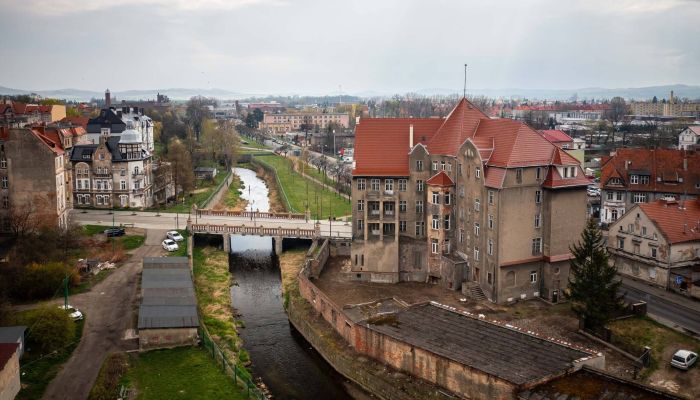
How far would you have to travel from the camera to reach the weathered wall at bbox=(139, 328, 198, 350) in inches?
1618

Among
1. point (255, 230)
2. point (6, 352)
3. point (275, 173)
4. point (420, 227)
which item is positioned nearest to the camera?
point (6, 352)

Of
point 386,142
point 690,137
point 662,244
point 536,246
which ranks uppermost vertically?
point 690,137

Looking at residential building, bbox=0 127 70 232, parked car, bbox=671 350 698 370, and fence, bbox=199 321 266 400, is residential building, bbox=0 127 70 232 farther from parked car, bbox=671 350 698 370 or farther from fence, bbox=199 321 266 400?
parked car, bbox=671 350 698 370

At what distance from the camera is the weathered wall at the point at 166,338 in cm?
4109

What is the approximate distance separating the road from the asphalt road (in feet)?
101

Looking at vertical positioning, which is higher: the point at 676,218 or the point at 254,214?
the point at 676,218

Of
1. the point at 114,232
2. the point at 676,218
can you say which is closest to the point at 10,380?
the point at 114,232

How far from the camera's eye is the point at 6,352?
111 feet

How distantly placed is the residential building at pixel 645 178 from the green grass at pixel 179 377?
48607 millimetres

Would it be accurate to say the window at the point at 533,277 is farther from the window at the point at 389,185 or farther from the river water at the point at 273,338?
the river water at the point at 273,338

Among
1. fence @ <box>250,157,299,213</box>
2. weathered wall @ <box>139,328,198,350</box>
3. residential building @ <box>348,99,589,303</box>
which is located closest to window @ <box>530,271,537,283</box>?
residential building @ <box>348,99,589,303</box>

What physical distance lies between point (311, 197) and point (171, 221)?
2717 centimetres

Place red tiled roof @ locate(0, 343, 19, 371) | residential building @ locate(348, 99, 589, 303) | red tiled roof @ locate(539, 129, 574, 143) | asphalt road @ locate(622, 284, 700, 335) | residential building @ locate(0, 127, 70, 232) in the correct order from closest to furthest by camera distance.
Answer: red tiled roof @ locate(0, 343, 19, 371) < asphalt road @ locate(622, 284, 700, 335) < residential building @ locate(348, 99, 589, 303) < residential building @ locate(0, 127, 70, 232) < red tiled roof @ locate(539, 129, 574, 143)

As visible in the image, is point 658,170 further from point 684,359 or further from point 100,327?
point 100,327
